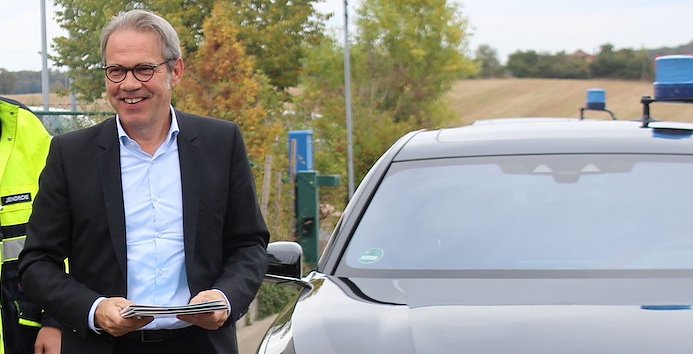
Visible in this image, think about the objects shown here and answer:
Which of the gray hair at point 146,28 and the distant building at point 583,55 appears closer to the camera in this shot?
the gray hair at point 146,28

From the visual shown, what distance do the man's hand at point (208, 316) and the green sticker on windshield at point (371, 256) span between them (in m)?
0.99

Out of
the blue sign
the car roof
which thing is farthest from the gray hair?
the blue sign

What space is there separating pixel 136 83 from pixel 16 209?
644 millimetres

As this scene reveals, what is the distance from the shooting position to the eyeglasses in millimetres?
3258

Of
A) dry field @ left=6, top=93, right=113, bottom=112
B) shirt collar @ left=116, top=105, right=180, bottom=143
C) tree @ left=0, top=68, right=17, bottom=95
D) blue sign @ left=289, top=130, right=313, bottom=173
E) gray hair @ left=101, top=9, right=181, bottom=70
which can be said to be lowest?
blue sign @ left=289, top=130, right=313, bottom=173

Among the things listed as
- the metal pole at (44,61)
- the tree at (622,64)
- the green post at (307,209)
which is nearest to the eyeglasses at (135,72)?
the metal pole at (44,61)

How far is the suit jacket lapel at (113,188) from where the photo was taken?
3.25 meters

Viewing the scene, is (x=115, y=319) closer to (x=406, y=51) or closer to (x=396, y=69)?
(x=406, y=51)

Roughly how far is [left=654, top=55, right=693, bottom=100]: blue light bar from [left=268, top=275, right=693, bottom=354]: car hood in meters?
5.59

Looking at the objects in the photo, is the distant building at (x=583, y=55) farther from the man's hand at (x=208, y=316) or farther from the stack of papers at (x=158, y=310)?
the stack of papers at (x=158, y=310)

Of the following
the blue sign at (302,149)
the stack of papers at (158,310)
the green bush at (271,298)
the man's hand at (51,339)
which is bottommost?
the green bush at (271,298)

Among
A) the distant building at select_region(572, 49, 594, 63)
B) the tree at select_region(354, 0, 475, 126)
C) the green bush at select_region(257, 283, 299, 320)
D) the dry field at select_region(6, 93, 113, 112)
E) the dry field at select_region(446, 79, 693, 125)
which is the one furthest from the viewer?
the distant building at select_region(572, 49, 594, 63)

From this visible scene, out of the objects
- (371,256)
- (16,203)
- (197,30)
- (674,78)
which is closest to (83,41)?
(674,78)

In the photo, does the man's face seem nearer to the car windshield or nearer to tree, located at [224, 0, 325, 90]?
the car windshield
